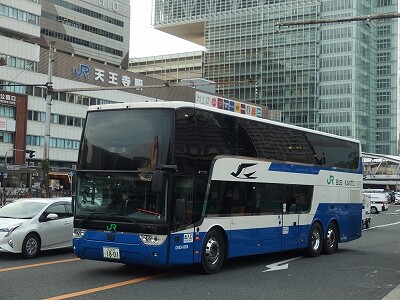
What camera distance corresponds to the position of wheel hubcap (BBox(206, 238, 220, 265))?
1116 cm

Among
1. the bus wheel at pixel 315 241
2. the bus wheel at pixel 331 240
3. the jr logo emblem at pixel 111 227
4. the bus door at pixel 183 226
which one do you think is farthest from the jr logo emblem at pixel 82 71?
the bus door at pixel 183 226

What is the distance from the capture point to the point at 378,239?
22.5m

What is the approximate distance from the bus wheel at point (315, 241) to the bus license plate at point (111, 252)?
21.8 ft

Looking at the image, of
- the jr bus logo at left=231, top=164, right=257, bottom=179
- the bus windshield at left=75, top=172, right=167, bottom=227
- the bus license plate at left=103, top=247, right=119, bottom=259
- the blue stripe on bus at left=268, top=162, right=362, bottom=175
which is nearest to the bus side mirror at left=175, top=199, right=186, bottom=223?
the bus windshield at left=75, top=172, right=167, bottom=227

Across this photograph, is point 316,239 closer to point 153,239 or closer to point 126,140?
point 153,239

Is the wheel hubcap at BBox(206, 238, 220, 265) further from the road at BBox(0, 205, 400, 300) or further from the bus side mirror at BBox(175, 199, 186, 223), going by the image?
the bus side mirror at BBox(175, 199, 186, 223)

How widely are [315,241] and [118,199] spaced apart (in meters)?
7.27

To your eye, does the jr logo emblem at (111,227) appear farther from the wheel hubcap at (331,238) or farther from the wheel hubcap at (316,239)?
the wheel hubcap at (331,238)

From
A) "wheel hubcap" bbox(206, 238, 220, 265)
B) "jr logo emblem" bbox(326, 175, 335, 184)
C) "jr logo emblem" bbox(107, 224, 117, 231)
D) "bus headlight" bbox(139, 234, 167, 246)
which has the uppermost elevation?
"jr logo emblem" bbox(326, 175, 335, 184)

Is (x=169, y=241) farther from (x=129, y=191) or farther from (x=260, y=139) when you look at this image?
(x=260, y=139)

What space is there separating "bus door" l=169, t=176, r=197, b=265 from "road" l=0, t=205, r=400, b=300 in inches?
19.2

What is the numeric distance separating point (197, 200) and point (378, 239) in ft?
46.5

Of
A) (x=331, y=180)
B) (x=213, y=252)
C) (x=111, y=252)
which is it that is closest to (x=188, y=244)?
(x=213, y=252)

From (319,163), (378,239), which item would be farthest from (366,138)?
(319,163)
